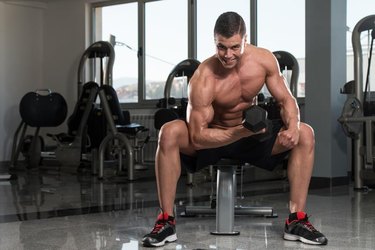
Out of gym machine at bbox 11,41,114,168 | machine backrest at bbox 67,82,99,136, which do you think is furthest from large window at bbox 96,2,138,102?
machine backrest at bbox 67,82,99,136

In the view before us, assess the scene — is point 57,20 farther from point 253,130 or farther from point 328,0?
point 253,130

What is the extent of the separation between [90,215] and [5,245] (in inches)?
36.1

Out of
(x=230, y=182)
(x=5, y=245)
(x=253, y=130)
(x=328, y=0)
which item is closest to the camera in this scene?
(x=253, y=130)

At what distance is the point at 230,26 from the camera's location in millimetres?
2133

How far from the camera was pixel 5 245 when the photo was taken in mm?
2299

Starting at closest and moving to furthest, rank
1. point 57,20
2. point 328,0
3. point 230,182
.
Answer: point 230,182 < point 328,0 < point 57,20

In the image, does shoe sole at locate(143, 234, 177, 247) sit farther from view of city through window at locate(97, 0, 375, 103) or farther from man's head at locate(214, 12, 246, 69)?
view of city through window at locate(97, 0, 375, 103)

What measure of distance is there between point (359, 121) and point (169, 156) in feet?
8.27

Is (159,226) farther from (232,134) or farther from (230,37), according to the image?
(230,37)

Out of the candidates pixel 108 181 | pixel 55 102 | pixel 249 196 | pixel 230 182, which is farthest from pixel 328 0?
pixel 55 102

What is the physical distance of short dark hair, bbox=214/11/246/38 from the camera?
7.00ft

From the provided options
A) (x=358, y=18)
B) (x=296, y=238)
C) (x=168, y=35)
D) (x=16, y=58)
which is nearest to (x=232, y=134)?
(x=296, y=238)

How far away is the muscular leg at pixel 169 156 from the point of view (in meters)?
2.32

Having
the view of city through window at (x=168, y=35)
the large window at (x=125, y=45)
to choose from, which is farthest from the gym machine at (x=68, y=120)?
the view of city through window at (x=168, y=35)
